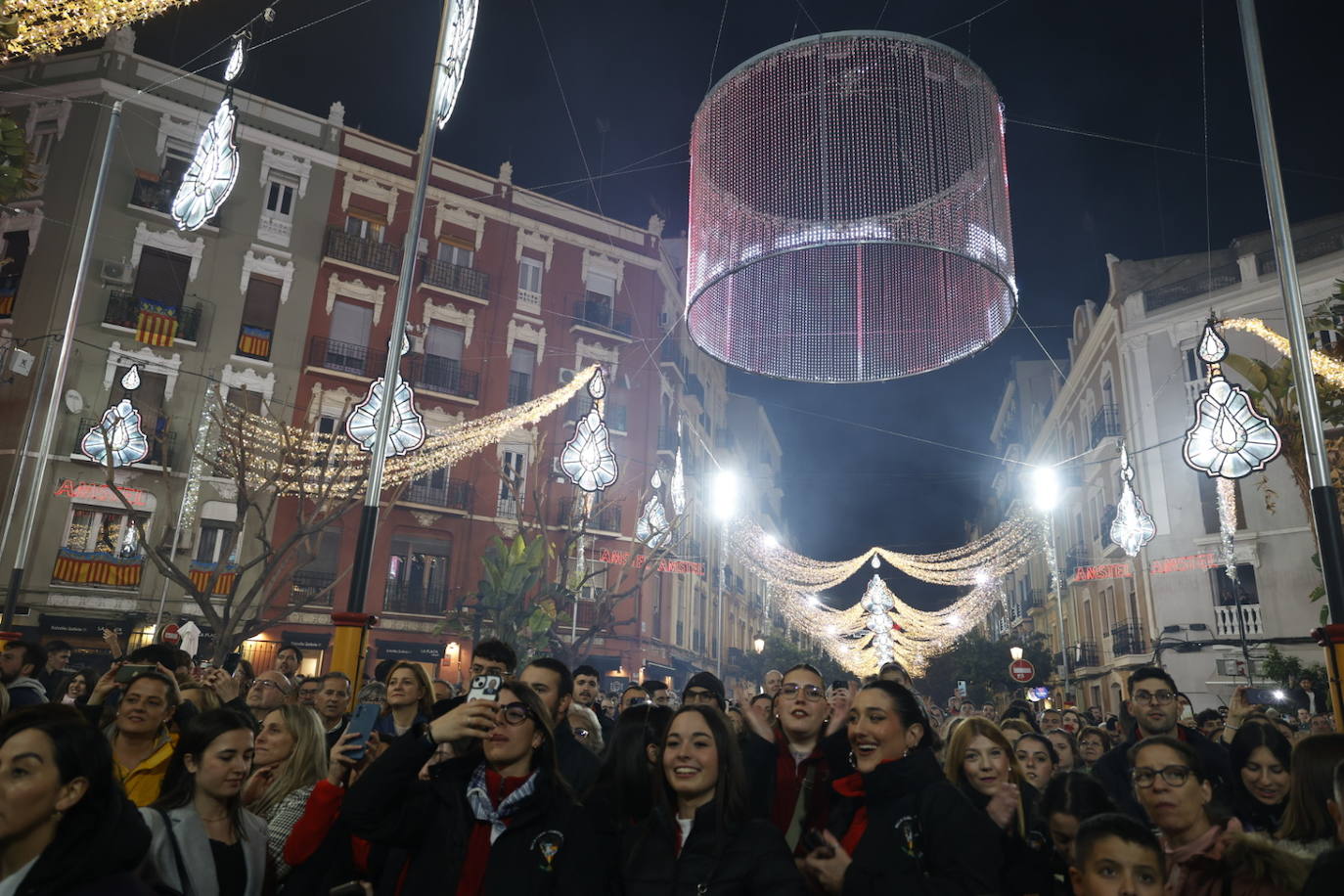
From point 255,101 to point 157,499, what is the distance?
→ 12293 millimetres

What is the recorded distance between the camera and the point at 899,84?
284 inches

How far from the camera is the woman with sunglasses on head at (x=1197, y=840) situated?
3.13m

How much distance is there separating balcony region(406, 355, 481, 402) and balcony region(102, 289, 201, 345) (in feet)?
20.4

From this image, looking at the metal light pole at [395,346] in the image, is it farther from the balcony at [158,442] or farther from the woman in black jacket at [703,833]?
the balcony at [158,442]

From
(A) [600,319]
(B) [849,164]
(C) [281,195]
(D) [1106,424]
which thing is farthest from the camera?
(A) [600,319]

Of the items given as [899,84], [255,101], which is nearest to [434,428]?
[255,101]

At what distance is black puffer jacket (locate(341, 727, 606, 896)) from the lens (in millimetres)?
3258

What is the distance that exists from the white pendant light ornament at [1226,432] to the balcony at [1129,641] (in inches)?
739

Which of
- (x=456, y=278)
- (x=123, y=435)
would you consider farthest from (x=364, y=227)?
(x=123, y=435)

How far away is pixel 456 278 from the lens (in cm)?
2988

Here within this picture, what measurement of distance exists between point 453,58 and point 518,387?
2164 centimetres

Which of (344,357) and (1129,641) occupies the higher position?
(344,357)

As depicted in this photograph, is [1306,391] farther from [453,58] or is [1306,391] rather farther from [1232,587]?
[1232,587]

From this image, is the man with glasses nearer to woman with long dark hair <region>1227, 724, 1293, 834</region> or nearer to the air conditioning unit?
woman with long dark hair <region>1227, 724, 1293, 834</region>
